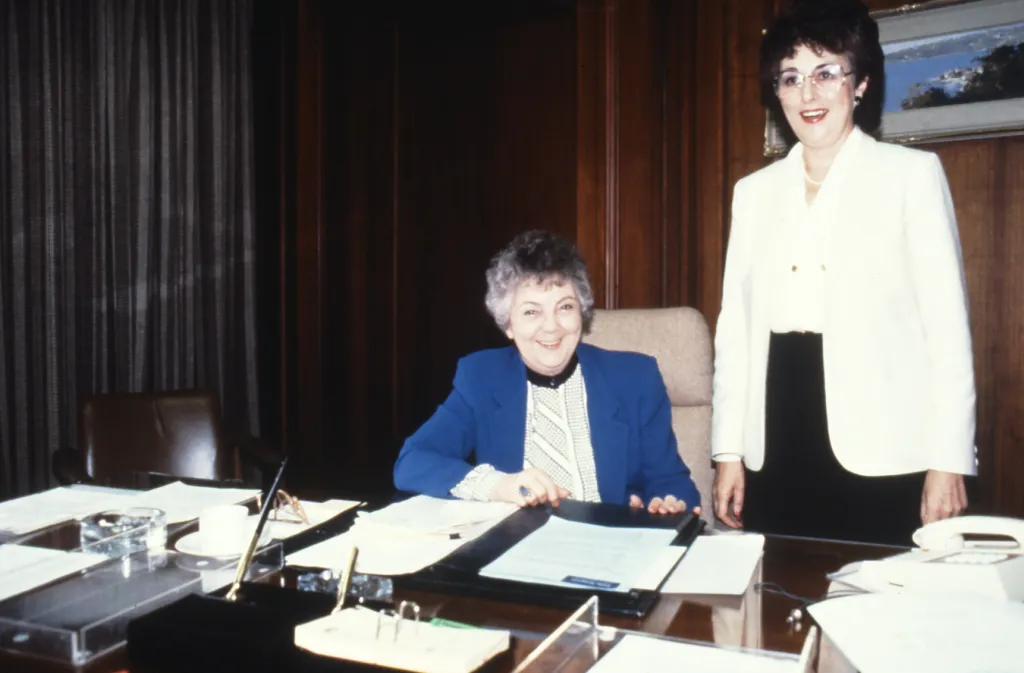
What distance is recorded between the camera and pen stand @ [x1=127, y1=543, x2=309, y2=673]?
28.4 inches

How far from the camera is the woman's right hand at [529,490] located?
138 centimetres

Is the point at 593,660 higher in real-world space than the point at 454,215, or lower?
lower

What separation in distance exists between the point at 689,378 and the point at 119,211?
2.24 meters

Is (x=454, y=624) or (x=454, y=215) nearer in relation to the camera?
(x=454, y=624)

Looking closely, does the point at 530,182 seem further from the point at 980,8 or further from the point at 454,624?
the point at 454,624

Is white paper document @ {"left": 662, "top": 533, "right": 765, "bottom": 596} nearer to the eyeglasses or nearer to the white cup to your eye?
the white cup

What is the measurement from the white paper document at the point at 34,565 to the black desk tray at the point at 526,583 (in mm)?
415

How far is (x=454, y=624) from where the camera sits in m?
0.83

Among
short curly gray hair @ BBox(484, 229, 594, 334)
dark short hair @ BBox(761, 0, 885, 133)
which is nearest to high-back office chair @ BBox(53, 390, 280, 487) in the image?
short curly gray hair @ BBox(484, 229, 594, 334)

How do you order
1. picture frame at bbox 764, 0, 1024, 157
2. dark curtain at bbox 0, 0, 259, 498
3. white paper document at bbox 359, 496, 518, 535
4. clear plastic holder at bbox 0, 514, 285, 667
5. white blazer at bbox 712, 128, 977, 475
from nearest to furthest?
clear plastic holder at bbox 0, 514, 285, 667 < white paper document at bbox 359, 496, 518, 535 < white blazer at bbox 712, 128, 977, 475 < picture frame at bbox 764, 0, 1024, 157 < dark curtain at bbox 0, 0, 259, 498

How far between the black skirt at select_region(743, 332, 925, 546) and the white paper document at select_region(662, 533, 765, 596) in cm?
69

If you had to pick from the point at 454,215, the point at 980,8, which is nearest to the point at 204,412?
the point at 454,215

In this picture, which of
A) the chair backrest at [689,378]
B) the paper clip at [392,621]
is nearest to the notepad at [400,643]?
the paper clip at [392,621]

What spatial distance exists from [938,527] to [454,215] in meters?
2.86
